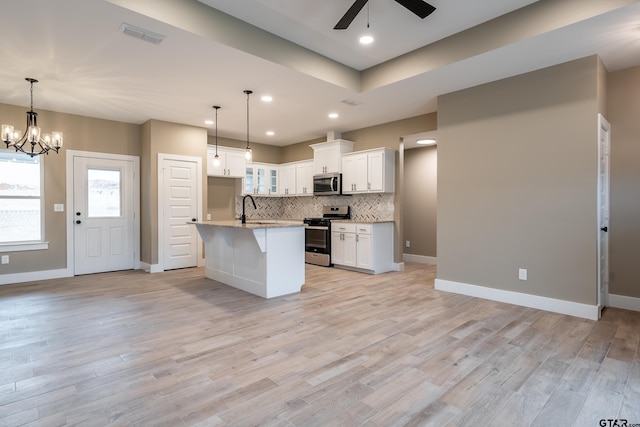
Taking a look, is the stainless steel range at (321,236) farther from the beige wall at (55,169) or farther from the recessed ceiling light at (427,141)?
the beige wall at (55,169)

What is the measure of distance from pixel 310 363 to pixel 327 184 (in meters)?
4.62

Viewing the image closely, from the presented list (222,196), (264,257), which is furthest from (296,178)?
(264,257)

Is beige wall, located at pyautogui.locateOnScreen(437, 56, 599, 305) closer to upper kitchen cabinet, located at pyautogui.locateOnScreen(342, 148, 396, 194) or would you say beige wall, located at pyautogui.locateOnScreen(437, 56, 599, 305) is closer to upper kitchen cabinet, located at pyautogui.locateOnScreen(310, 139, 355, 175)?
upper kitchen cabinet, located at pyautogui.locateOnScreen(342, 148, 396, 194)

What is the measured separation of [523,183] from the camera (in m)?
3.91

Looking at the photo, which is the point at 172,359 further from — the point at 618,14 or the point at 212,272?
the point at 618,14

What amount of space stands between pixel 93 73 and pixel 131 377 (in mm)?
3528

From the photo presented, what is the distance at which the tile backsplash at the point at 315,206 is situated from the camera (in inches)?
250

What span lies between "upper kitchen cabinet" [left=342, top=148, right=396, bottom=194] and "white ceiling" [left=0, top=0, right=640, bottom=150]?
1.08 m

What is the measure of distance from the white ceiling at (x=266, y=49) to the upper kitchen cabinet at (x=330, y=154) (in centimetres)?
152

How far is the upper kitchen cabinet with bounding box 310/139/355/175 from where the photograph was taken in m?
Answer: 6.62

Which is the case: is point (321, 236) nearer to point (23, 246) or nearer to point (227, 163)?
point (227, 163)

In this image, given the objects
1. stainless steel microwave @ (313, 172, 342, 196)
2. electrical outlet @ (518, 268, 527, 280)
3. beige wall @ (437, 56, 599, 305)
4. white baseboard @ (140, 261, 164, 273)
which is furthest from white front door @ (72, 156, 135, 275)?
electrical outlet @ (518, 268, 527, 280)

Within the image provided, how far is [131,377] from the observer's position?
2.29 m

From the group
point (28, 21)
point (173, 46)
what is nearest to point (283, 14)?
point (173, 46)
